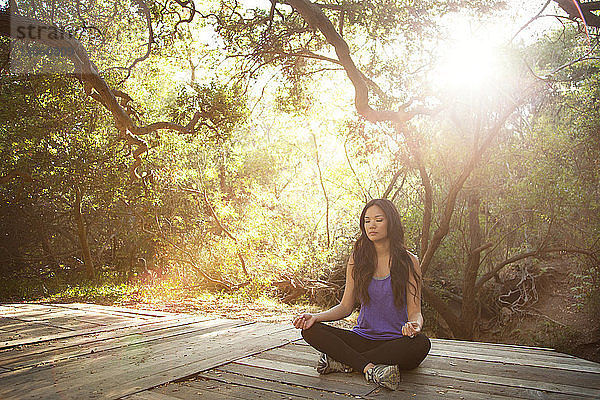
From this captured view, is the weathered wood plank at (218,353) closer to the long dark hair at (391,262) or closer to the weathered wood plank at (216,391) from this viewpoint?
the weathered wood plank at (216,391)

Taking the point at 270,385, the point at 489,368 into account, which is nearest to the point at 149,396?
the point at 270,385

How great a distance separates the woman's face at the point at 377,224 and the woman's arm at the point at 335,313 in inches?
8.4

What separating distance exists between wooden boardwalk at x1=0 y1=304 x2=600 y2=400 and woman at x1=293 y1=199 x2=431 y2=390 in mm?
116

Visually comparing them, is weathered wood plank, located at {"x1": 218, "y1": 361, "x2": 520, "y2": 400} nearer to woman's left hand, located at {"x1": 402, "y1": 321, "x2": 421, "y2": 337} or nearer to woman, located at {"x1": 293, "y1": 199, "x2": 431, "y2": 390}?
woman, located at {"x1": 293, "y1": 199, "x2": 431, "y2": 390}

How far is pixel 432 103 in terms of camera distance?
6.89 metres

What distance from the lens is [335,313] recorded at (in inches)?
109

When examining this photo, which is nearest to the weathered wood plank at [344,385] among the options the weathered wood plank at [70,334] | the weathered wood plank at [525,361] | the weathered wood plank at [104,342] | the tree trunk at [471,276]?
the weathered wood plank at [525,361]

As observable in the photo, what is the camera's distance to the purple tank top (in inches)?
106

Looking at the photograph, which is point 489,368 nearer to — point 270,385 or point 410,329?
point 410,329

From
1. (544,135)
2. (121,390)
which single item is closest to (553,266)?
(544,135)

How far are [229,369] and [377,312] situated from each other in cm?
92

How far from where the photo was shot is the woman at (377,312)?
8.20 feet

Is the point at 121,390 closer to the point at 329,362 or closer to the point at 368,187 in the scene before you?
the point at 329,362

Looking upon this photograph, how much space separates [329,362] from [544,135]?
602 centimetres
